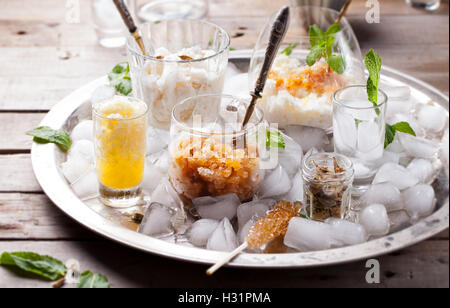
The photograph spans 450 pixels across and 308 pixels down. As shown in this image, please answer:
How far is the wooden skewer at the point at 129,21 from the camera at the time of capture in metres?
1.57

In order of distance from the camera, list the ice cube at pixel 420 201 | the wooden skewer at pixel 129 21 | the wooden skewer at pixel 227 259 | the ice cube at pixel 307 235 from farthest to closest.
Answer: the wooden skewer at pixel 129 21 < the ice cube at pixel 420 201 < the ice cube at pixel 307 235 < the wooden skewer at pixel 227 259

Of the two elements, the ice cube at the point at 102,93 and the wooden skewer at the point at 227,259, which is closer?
the wooden skewer at the point at 227,259

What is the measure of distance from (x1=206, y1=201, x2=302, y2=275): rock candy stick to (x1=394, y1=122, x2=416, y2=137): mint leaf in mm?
368

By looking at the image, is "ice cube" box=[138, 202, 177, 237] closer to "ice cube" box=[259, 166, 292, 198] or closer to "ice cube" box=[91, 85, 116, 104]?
"ice cube" box=[259, 166, 292, 198]

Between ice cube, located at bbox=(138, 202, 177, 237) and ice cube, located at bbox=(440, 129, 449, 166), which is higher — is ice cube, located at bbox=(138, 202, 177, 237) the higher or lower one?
the higher one

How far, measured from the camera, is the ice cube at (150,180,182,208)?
1403mm

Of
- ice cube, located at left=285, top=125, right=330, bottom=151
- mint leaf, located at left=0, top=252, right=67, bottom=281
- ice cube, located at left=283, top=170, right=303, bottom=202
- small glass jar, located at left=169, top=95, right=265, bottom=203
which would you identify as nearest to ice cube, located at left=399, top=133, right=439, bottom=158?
ice cube, located at left=285, top=125, right=330, bottom=151

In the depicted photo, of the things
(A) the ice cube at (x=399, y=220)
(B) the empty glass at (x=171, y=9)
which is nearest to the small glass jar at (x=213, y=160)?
(A) the ice cube at (x=399, y=220)

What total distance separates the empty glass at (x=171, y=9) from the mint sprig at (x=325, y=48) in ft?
3.37

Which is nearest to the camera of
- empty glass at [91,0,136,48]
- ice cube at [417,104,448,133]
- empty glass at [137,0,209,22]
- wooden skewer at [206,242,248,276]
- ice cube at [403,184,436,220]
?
wooden skewer at [206,242,248,276]

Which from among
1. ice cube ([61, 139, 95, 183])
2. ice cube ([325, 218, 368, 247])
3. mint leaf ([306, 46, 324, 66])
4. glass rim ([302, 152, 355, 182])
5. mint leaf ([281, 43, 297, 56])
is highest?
mint leaf ([306, 46, 324, 66])

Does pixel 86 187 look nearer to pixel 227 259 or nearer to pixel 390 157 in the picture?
pixel 227 259

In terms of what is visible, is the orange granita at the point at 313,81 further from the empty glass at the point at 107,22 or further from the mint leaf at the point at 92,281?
the empty glass at the point at 107,22

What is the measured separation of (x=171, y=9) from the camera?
273cm
